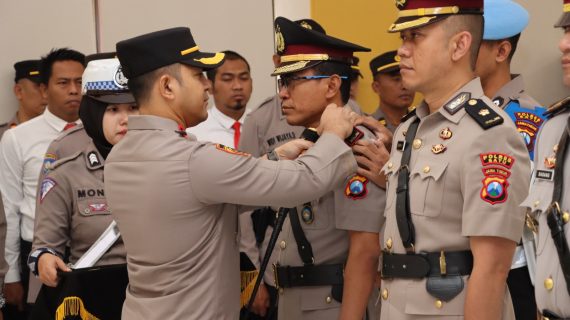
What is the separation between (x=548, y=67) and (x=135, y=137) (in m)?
3.25

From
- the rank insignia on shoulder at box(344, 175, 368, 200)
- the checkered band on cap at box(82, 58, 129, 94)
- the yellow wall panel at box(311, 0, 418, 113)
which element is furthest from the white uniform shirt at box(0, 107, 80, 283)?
the rank insignia on shoulder at box(344, 175, 368, 200)

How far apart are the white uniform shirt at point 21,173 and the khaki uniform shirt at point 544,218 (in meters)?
3.36

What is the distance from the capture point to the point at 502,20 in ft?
10.1

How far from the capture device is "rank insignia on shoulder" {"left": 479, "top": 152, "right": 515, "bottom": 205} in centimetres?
206

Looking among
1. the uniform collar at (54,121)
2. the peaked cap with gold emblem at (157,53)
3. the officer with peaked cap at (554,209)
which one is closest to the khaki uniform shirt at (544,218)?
the officer with peaked cap at (554,209)

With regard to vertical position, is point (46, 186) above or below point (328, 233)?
above

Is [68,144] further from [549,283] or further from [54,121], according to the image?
[549,283]

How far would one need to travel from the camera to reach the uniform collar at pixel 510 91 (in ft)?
10.0

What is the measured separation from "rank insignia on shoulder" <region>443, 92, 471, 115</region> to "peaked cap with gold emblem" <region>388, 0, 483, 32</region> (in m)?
0.24

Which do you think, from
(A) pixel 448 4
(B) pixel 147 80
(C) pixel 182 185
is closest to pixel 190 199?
(C) pixel 182 185

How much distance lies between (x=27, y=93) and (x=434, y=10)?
3.74 m

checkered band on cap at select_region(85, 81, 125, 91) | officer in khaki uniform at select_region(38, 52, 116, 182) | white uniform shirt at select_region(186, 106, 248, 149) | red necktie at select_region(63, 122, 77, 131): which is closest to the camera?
checkered band on cap at select_region(85, 81, 125, 91)

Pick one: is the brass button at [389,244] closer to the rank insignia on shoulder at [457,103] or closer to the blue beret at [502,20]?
the rank insignia on shoulder at [457,103]

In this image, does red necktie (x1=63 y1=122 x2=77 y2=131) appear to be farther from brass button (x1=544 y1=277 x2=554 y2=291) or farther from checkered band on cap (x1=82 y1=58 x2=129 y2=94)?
brass button (x1=544 y1=277 x2=554 y2=291)
